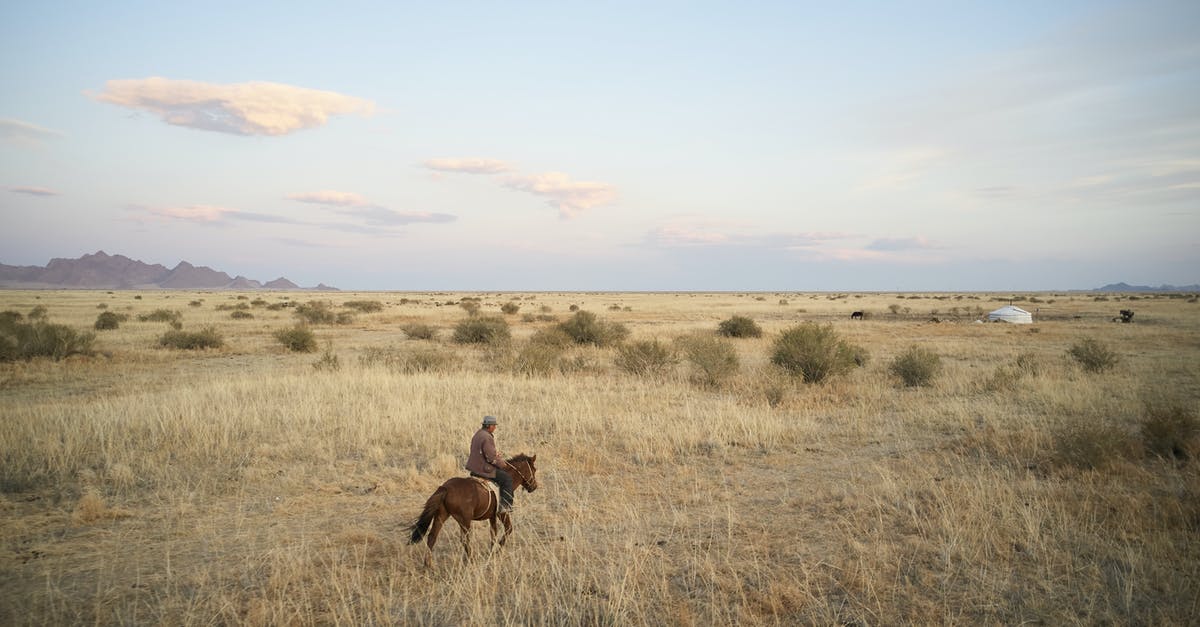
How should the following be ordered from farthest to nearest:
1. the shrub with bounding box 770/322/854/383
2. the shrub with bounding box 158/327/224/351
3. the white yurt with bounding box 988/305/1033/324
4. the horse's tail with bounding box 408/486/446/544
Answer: the white yurt with bounding box 988/305/1033/324, the shrub with bounding box 158/327/224/351, the shrub with bounding box 770/322/854/383, the horse's tail with bounding box 408/486/446/544

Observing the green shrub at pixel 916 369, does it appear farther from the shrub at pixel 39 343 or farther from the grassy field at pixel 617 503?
the shrub at pixel 39 343

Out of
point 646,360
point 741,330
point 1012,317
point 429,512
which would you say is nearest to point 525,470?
point 429,512

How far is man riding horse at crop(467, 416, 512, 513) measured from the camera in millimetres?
5012

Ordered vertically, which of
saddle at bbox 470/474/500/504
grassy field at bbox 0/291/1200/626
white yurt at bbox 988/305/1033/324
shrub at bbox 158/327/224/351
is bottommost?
grassy field at bbox 0/291/1200/626

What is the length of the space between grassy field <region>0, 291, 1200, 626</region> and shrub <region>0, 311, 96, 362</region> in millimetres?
4510

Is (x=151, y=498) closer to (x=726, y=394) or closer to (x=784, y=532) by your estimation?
(x=784, y=532)

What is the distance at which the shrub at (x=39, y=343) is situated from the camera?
17.6 m

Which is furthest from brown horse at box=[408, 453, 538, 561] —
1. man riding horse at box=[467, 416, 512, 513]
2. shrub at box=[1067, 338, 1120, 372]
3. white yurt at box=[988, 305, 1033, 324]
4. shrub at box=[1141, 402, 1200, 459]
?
white yurt at box=[988, 305, 1033, 324]

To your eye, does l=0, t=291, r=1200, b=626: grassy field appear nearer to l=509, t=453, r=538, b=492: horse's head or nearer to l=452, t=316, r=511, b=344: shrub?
l=509, t=453, r=538, b=492: horse's head

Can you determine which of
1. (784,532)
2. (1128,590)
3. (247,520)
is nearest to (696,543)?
(784,532)

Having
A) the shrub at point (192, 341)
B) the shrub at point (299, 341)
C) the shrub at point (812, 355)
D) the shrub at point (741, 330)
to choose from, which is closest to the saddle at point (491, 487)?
the shrub at point (812, 355)

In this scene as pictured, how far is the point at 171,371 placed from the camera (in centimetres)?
1688

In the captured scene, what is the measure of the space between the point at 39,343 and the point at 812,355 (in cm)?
2335

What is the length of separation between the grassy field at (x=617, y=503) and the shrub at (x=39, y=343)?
4.51 meters
